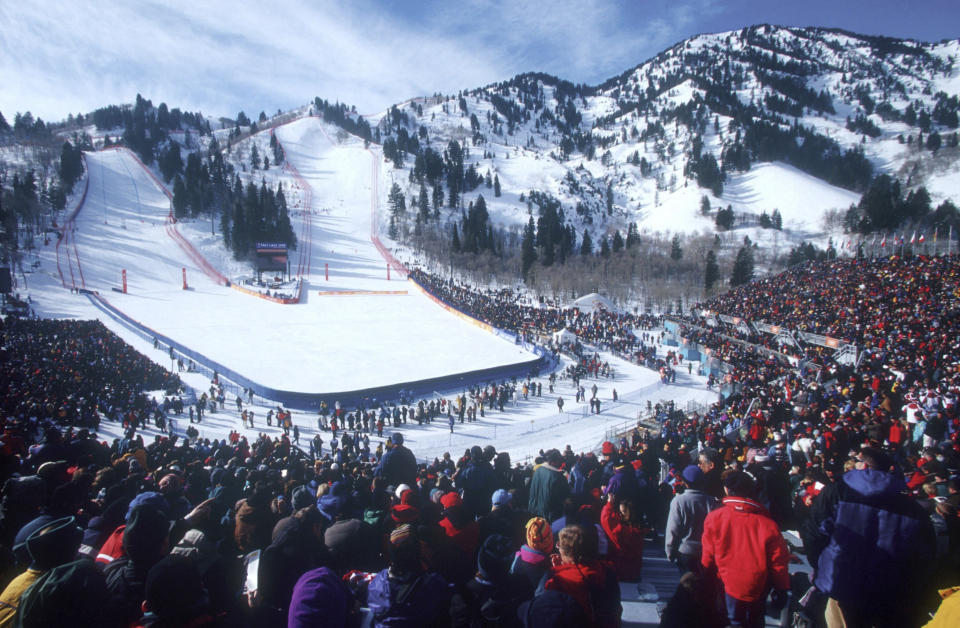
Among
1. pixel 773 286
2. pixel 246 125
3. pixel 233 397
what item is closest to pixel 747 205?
pixel 773 286

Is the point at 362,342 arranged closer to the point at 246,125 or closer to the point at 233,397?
the point at 233,397

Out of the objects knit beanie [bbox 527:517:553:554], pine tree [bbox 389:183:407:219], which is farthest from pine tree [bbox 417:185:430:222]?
knit beanie [bbox 527:517:553:554]

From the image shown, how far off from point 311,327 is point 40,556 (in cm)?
3022

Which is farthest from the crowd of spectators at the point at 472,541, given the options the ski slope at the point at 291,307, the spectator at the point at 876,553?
the ski slope at the point at 291,307

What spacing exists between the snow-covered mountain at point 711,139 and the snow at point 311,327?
4457 cm

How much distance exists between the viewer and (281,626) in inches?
100

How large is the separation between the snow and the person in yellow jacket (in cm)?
1262

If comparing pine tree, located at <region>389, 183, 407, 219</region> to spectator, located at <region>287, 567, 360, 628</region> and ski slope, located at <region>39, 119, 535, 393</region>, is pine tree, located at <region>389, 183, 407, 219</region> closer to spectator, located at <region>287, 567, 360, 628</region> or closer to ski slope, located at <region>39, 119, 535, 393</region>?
ski slope, located at <region>39, 119, 535, 393</region>

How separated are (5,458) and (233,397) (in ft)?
47.5

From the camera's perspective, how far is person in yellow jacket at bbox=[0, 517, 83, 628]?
213 centimetres

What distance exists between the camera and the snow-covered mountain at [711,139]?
9369cm

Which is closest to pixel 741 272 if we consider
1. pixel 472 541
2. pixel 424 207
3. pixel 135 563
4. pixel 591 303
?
pixel 591 303

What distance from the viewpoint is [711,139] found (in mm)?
122750

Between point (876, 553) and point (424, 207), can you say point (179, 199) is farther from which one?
point (876, 553)
